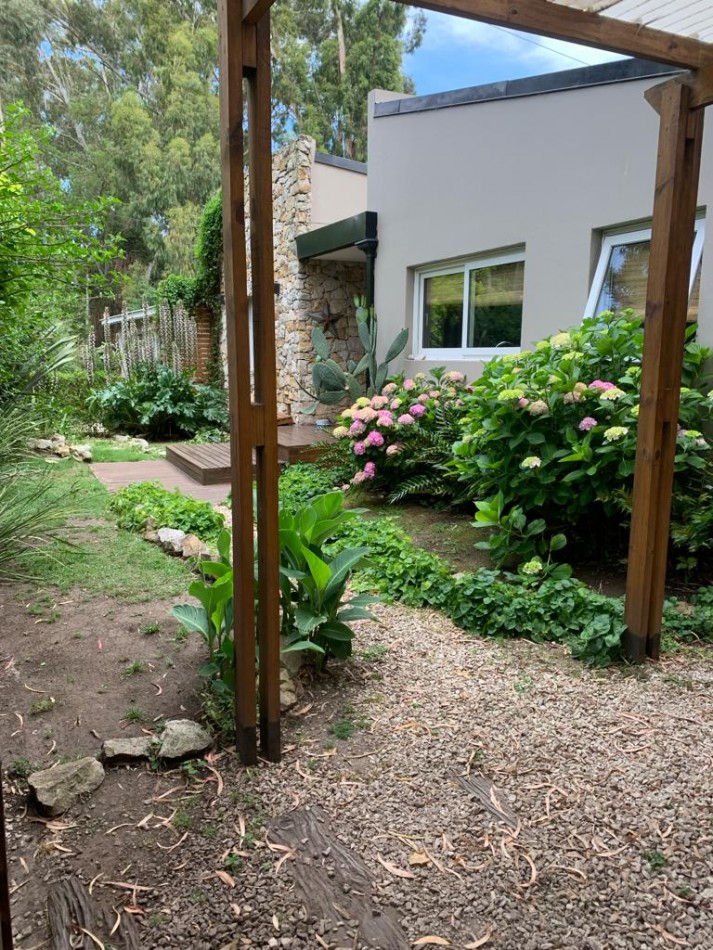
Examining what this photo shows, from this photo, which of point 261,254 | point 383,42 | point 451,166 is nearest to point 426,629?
point 261,254

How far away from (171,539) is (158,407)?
19.9 ft

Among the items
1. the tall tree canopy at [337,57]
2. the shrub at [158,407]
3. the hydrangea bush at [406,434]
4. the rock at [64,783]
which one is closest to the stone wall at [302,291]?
the shrub at [158,407]

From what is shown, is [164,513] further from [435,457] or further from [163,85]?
[163,85]

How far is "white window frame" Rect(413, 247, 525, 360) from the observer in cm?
569

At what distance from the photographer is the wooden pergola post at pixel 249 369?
1.79m

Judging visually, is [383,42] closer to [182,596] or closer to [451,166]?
[451,166]

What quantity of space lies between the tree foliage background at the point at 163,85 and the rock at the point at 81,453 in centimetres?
1597

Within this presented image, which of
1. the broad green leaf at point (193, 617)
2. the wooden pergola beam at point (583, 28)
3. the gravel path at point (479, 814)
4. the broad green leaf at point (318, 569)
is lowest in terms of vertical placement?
the gravel path at point (479, 814)

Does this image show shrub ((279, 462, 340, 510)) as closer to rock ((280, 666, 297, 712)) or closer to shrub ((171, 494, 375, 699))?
shrub ((171, 494, 375, 699))

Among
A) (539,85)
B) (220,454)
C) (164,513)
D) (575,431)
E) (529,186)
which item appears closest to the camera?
(575,431)

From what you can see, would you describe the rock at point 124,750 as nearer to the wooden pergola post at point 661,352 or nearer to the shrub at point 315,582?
the shrub at point 315,582

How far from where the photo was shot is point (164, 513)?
193 inches

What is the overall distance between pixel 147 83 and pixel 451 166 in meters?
23.0

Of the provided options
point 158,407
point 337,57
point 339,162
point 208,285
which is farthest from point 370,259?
point 337,57
